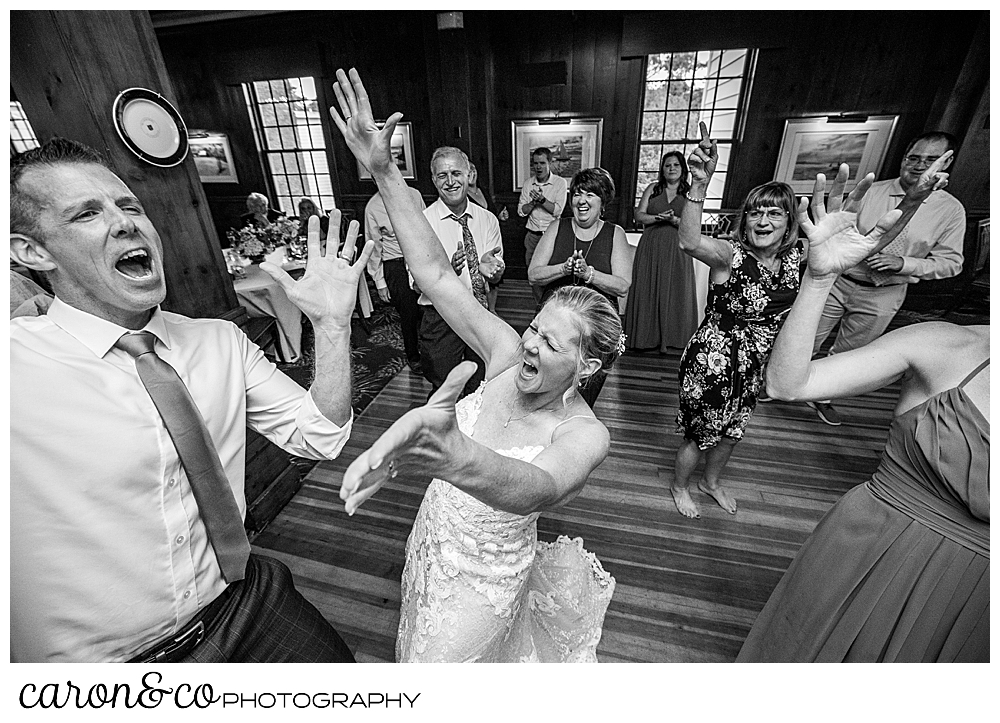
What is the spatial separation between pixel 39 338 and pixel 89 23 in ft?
5.38

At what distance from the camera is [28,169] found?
0.90 meters

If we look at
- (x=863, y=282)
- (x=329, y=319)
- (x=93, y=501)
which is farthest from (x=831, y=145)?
(x=93, y=501)

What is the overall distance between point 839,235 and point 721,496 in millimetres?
1788

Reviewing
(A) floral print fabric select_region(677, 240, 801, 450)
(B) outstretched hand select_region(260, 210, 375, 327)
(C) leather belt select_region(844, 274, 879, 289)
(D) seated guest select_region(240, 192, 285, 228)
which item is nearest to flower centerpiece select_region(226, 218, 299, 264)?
(D) seated guest select_region(240, 192, 285, 228)

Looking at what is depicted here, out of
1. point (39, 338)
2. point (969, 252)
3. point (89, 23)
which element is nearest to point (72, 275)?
point (39, 338)

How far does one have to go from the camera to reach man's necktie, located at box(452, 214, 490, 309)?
268 cm

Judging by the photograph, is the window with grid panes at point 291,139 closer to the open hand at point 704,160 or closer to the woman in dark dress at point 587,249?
the woman in dark dress at point 587,249

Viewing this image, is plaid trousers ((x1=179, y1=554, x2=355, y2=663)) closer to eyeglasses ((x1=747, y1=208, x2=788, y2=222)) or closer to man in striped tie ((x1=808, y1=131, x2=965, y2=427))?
eyeglasses ((x1=747, y1=208, x2=788, y2=222))

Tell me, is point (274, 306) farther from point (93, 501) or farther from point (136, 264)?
point (93, 501)

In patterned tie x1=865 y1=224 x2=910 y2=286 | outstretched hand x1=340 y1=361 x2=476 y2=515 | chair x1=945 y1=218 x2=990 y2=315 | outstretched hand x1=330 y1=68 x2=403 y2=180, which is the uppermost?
outstretched hand x1=330 y1=68 x2=403 y2=180

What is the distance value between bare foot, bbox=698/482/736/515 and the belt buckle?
95.2 inches

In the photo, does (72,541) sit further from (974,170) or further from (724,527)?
(974,170)

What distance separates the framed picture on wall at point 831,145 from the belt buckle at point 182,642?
735 cm
